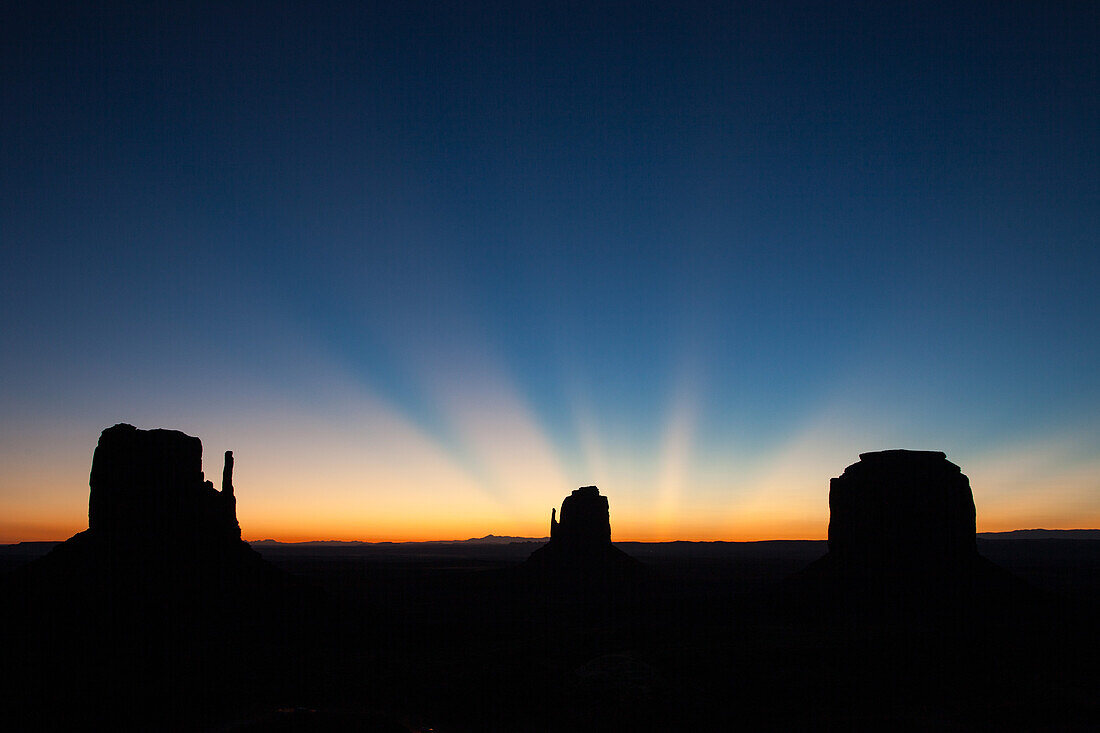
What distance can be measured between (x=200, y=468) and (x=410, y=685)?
935 inches

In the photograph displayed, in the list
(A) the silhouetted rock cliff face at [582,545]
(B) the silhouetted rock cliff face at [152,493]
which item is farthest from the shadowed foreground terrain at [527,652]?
(A) the silhouetted rock cliff face at [582,545]

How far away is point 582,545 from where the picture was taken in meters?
83.8

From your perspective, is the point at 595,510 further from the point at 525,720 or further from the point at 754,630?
the point at 525,720

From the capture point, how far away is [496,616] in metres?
51.0

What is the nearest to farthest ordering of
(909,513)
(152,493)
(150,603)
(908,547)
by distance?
(150,603), (152,493), (908,547), (909,513)

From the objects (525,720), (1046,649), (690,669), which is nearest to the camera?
(525,720)

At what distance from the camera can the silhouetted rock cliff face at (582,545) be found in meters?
80.9

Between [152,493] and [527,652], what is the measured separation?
83.6ft

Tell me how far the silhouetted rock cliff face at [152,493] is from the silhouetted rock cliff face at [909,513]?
4624 centimetres

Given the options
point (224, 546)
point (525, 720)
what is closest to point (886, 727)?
point (525, 720)

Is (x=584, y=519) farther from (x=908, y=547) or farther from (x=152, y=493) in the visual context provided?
(x=152, y=493)

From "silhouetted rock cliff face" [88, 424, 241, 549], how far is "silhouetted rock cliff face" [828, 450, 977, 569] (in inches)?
1820

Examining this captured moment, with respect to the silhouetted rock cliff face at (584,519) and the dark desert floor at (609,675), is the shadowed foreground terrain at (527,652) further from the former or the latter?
the silhouetted rock cliff face at (584,519)

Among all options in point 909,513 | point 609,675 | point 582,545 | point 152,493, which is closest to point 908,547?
point 909,513
